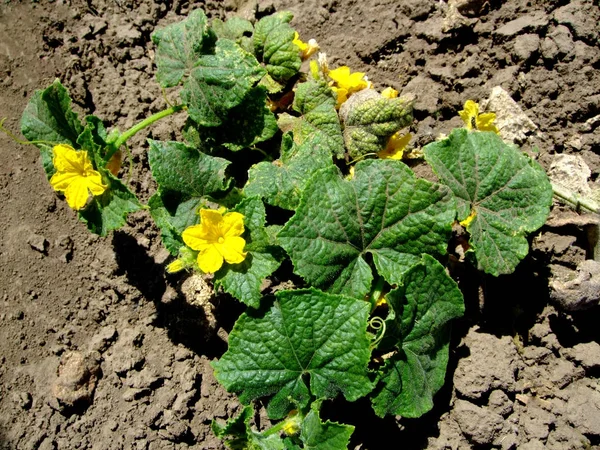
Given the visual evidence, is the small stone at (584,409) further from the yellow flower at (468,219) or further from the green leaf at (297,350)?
the green leaf at (297,350)

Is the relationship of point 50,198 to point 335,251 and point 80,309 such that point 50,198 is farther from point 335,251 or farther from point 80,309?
point 335,251

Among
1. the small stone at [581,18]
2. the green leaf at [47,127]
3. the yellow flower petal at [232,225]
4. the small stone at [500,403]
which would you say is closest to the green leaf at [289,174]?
the yellow flower petal at [232,225]

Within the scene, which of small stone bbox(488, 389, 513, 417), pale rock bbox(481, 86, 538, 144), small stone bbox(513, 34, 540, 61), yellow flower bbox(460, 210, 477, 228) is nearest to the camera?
yellow flower bbox(460, 210, 477, 228)

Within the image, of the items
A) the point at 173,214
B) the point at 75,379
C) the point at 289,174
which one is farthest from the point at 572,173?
the point at 75,379

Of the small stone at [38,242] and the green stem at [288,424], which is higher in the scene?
the small stone at [38,242]

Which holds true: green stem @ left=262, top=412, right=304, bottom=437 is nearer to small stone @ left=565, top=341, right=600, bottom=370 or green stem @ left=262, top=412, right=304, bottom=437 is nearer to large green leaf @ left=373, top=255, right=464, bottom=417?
large green leaf @ left=373, top=255, right=464, bottom=417

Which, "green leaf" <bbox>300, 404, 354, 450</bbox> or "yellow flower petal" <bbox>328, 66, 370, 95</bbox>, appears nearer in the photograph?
"green leaf" <bbox>300, 404, 354, 450</bbox>

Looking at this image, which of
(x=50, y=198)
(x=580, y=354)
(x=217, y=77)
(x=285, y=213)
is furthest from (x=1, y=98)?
(x=580, y=354)

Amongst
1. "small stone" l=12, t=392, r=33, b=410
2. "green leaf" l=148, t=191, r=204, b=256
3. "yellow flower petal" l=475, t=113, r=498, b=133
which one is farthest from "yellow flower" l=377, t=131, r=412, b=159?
"small stone" l=12, t=392, r=33, b=410
